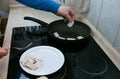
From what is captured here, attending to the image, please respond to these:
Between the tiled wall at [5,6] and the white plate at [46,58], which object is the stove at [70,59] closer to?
the white plate at [46,58]

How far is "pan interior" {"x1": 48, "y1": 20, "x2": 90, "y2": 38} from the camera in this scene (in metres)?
1.08

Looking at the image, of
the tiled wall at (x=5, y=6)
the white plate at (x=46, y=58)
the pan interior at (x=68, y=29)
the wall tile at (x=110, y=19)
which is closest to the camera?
the white plate at (x=46, y=58)

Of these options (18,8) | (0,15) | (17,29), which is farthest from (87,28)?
(0,15)

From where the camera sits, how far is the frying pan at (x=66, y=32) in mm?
966

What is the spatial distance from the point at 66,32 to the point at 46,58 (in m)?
0.29

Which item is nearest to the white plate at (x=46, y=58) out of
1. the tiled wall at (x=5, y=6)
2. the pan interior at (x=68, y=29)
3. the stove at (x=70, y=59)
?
the stove at (x=70, y=59)

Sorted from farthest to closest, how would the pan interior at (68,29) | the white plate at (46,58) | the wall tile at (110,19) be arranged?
1. the pan interior at (68,29)
2. the wall tile at (110,19)
3. the white plate at (46,58)

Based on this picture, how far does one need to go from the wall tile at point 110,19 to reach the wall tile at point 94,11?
5 cm

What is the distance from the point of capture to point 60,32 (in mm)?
1092

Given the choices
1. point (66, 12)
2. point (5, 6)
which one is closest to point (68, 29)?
point (66, 12)

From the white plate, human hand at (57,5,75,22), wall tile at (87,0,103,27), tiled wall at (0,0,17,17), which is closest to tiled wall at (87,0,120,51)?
wall tile at (87,0,103,27)

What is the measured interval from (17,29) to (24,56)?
321 millimetres

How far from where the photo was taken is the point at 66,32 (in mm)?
1101

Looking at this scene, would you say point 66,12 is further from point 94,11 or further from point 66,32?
point 94,11
